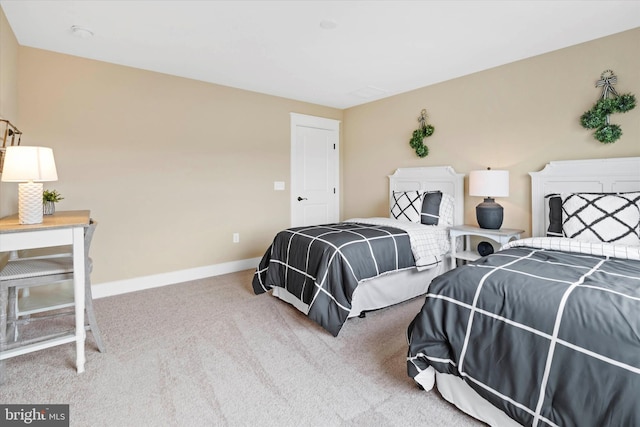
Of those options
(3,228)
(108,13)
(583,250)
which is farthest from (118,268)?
(583,250)

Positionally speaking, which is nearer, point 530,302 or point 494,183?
point 530,302

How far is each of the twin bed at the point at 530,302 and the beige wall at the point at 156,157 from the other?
1454 millimetres

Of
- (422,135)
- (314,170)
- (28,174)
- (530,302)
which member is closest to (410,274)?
(530,302)

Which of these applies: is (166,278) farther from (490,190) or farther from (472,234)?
(490,190)

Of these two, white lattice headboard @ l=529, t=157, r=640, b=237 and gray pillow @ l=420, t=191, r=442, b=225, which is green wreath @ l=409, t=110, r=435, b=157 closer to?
gray pillow @ l=420, t=191, r=442, b=225

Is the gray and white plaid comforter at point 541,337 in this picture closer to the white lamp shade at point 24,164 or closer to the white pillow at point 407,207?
the white pillow at point 407,207

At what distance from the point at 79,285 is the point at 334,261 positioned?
1.68 metres

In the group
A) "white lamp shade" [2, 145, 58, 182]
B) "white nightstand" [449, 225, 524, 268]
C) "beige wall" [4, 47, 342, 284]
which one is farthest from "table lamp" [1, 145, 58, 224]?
"white nightstand" [449, 225, 524, 268]

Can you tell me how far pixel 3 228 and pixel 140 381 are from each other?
115 centimetres

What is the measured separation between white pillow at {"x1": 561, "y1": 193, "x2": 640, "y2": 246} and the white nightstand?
548 mm

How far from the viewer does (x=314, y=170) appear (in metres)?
4.97

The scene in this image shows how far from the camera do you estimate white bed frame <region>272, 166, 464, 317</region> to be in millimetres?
2738

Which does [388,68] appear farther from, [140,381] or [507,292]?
[140,381]

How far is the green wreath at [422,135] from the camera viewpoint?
13.3 ft
